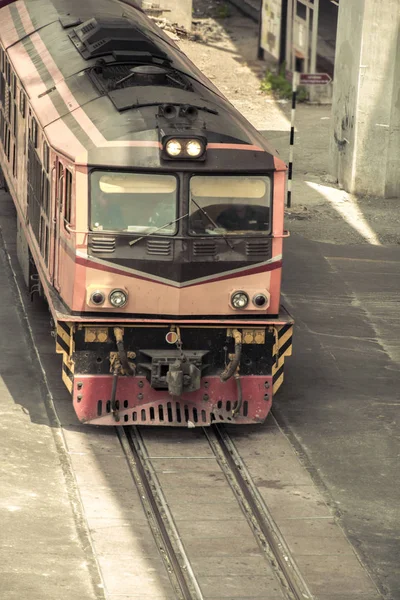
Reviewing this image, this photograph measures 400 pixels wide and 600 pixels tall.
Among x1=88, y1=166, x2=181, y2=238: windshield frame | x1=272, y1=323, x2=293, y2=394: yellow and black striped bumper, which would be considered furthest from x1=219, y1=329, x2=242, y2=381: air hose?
x1=88, y1=166, x2=181, y2=238: windshield frame

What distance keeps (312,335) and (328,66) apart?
1669cm

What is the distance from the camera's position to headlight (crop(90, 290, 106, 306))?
12.7 metres

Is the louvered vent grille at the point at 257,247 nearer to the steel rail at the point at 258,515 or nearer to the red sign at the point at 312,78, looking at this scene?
the steel rail at the point at 258,515

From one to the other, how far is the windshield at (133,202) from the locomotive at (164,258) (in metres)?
0.01

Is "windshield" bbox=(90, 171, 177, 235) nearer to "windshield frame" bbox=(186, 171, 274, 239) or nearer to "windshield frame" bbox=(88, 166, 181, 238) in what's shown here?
"windshield frame" bbox=(88, 166, 181, 238)

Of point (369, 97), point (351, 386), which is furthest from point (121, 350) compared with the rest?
point (369, 97)

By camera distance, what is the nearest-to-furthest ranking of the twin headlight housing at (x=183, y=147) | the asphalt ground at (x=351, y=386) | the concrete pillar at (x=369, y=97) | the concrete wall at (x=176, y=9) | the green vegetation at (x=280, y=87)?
the asphalt ground at (x=351, y=386) → the twin headlight housing at (x=183, y=147) → the concrete pillar at (x=369, y=97) → the green vegetation at (x=280, y=87) → the concrete wall at (x=176, y=9)

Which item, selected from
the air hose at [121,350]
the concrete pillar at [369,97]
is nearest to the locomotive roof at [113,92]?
the air hose at [121,350]

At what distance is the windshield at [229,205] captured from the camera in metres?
12.7

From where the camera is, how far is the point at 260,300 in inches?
508

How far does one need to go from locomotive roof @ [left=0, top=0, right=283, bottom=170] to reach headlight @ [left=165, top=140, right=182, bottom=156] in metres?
0.13

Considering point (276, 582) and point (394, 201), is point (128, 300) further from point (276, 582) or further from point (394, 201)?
point (394, 201)

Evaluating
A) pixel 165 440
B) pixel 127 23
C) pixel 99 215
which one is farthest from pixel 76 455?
pixel 127 23

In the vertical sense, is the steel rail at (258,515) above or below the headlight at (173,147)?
below
